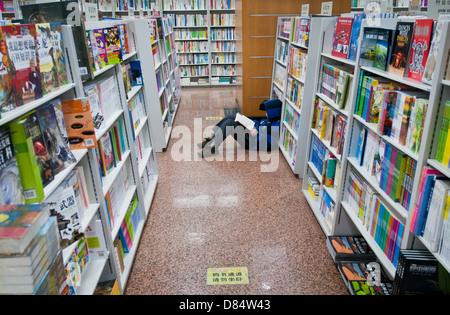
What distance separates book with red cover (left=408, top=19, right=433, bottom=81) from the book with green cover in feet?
5.91

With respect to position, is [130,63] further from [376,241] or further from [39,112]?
[376,241]

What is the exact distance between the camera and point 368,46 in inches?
81.4

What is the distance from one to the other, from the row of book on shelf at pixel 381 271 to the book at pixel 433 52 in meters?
0.86

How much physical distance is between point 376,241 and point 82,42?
2.12 m

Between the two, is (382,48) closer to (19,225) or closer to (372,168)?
(372,168)

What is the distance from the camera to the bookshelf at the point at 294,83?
342 cm

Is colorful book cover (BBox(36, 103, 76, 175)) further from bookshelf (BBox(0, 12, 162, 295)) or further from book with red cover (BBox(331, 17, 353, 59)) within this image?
book with red cover (BBox(331, 17, 353, 59))

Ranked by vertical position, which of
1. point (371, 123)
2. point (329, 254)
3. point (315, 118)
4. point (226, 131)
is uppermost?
point (371, 123)

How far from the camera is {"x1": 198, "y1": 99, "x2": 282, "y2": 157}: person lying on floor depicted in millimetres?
4434

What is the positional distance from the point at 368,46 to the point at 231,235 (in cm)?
180

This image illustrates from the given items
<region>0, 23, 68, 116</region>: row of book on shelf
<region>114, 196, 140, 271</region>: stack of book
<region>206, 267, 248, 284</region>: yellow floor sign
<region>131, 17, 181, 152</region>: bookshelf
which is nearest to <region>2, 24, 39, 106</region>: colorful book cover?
<region>0, 23, 68, 116</region>: row of book on shelf

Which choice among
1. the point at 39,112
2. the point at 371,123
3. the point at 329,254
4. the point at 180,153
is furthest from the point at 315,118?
the point at 39,112

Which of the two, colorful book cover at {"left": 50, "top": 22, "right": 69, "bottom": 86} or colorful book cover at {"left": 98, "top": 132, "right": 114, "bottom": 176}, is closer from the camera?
colorful book cover at {"left": 50, "top": 22, "right": 69, "bottom": 86}

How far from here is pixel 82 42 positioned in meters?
1.73
